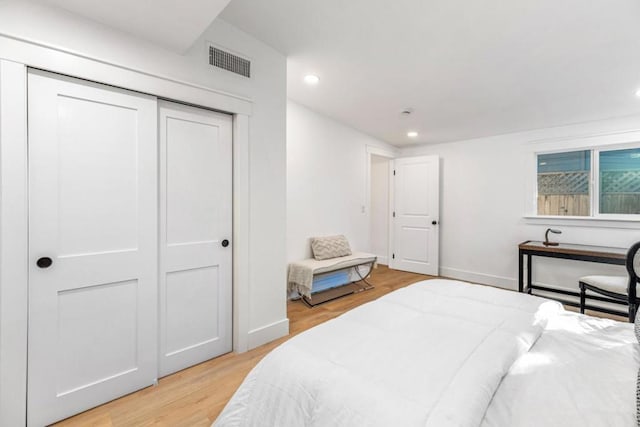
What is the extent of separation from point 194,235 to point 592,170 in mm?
4593

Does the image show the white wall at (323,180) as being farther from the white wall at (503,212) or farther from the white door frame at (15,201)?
the white door frame at (15,201)

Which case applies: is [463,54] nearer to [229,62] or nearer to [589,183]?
[229,62]

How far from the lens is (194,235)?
2.12m

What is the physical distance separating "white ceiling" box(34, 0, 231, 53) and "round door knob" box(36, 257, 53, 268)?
4.39ft

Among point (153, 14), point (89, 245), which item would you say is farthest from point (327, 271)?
point (153, 14)

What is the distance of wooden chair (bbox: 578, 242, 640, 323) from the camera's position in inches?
90.5

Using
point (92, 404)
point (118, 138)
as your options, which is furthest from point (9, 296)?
→ point (118, 138)

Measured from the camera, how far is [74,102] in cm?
161

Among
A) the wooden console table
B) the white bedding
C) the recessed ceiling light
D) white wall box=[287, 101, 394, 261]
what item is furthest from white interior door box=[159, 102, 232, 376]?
the wooden console table

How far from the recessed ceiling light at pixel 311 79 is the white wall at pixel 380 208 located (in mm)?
2633

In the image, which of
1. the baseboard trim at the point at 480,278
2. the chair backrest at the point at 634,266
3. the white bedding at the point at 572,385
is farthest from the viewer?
the baseboard trim at the point at 480,278

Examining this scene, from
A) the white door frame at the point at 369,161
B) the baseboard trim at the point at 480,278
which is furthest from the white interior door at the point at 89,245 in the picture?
the baseboard trim at the point at 480,278

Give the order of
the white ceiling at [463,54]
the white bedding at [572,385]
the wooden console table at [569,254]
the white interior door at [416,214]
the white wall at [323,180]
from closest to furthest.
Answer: the white bedding at [572,385]
the white ceiling at [463,54]
the wooden console table at [569,254]
the white wall at [323,180]
the white interior door at [416,214]

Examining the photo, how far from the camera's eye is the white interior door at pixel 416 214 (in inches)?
183
